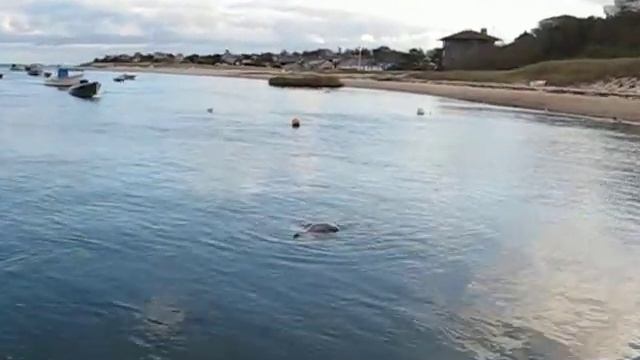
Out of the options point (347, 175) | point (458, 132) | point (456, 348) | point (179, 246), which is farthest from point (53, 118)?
point (456, 348)

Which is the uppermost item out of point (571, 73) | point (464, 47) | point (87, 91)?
point (464, 47)

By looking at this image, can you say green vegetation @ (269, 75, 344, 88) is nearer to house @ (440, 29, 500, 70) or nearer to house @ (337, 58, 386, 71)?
house @ (440, 29, 500, 70)

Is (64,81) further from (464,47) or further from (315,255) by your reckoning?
(315,255)

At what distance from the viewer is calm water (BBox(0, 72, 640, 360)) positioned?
8.73 meters

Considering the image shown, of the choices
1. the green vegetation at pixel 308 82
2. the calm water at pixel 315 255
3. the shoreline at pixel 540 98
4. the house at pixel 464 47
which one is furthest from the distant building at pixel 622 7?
the calm water at pixel 315 255

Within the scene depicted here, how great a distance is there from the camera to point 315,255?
12414mm

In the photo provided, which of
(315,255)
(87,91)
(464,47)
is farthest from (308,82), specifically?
(315,255)

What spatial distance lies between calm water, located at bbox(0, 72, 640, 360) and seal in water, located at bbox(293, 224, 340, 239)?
0.22 meters

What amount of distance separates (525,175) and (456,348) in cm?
1547

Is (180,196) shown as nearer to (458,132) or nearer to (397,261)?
(397,261)

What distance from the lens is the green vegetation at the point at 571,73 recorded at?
2699 inches

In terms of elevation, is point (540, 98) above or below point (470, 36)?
below

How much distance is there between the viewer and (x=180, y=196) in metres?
18.0

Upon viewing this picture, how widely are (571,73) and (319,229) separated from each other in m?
64.4
